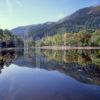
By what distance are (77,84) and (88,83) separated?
873mm

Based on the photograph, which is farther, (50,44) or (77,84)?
(50,44)

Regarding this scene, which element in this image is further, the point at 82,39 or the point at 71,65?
the point at 82,39

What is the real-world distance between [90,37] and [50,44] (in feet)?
208

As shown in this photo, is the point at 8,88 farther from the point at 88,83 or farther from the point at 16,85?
the point at 88,83

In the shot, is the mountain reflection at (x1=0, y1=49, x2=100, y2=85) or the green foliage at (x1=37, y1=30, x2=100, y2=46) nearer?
the mountain reflection at (x1=0, y1=49, x2=100, y2=85)

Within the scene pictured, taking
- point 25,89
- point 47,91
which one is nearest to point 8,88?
point 25,89

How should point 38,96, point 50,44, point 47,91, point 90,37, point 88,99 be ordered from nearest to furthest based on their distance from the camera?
1. point 88,99
2. point 38,96
3. point 47,91
4. point 90,37
5. point 50,44

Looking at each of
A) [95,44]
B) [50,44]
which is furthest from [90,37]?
[50,44]

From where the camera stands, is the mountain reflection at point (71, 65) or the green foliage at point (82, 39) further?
the green foliage at point (82, 39)

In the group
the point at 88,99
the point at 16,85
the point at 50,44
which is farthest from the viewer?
the point at 50,44

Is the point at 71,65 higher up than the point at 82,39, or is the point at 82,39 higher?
the point at 71,65

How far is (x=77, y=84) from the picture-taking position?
20406mm

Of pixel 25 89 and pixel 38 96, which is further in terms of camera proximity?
pixel 25 89

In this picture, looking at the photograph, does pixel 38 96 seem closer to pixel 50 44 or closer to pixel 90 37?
pixel 90 37
